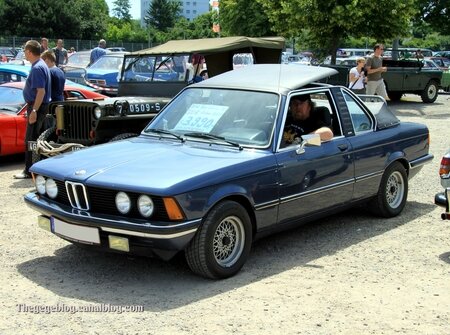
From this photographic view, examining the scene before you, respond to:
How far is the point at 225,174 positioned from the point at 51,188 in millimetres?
Result: 1468

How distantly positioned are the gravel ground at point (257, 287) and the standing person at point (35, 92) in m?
2.28

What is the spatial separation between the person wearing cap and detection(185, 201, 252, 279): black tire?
3.77 ft

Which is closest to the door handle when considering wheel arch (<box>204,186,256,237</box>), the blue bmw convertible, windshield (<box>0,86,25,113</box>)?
the blue bmw convertible

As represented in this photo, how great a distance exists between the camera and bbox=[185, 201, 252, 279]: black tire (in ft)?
15.2

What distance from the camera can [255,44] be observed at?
35.3ft

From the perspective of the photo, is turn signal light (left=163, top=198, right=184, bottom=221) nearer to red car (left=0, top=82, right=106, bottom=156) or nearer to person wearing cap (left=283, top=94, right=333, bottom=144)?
person wearing cap (left=283, top=94, right=333, bottom=144)

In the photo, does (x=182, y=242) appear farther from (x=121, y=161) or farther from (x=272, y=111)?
(x=272, y=111)

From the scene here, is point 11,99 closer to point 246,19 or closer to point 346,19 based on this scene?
point 346,19

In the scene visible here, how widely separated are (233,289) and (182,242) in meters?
0.56

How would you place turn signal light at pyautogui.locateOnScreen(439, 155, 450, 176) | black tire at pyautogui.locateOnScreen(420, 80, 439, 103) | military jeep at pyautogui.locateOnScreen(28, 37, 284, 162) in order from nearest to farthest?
turn signal light at pyautogui.locateOnScreen(439, 155, 450, 176), military jeep at pyautogui.locateOnScreen(28, 37, 284, 162), black tire at pyautogui.locateOnScreen(420, 80, 439, 103)

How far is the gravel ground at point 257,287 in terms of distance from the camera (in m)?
4.09

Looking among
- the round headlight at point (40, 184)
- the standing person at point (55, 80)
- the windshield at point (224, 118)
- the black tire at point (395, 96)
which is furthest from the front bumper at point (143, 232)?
the black tire at point (395, 96)

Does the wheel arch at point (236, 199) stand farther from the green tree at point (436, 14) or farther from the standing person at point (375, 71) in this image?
the green tree at point (436, 14)

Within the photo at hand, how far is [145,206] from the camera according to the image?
4500 millimetres
